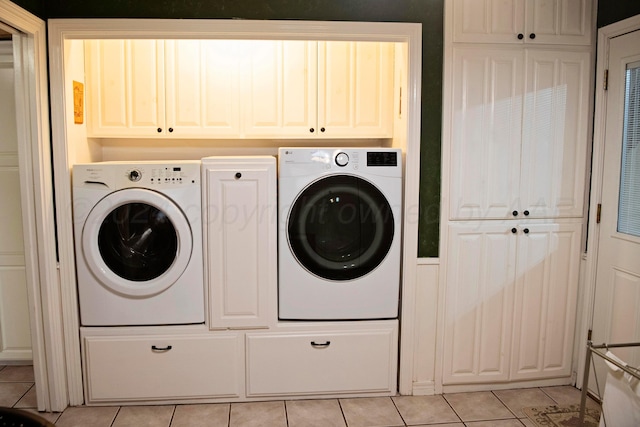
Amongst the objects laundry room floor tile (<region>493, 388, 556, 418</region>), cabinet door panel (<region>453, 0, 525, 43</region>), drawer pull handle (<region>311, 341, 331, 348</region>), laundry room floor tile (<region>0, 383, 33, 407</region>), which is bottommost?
laundry room floor tile (<region>0, 383, 33, 407</region>)

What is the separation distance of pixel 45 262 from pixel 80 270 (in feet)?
0.57

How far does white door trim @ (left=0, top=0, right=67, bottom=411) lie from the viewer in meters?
2.59

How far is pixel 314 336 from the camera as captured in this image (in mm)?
2918

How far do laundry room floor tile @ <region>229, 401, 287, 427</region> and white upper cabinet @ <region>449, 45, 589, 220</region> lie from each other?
1.45 m

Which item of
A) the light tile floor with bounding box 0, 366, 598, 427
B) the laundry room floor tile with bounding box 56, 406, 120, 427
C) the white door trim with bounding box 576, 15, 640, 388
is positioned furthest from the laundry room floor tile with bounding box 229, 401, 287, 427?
the white door trim with bounding box 576, 15, 640, 388

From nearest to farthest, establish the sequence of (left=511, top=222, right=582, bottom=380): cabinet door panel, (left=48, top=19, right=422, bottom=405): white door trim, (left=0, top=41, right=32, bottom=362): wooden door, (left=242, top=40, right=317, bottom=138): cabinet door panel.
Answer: (left=48, top=19, right=422, bottom=405): white door trim → (left=511, top=222, right=582, bottom=380): cabinet door panel → (left=242, top=40, right=317, bottom=138): cabinet door panel → (left=0, top=41, right=32, bottom=362): wooden door

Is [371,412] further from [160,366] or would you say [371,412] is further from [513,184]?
[513,184]

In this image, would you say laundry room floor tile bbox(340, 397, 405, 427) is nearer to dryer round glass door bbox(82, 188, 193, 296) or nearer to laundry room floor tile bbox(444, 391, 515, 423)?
laundry room floor tile bbox(444, 391, 515, 423)

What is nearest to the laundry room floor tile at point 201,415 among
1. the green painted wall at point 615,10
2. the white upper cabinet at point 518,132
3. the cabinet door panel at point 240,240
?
the cabinet door panel at point 240,240

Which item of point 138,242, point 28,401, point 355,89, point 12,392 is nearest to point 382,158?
point 355,89

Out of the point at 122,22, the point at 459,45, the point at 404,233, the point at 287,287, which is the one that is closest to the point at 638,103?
the point at 459,45

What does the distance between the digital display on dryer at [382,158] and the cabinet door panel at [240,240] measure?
1.74 ft

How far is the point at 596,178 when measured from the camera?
2961mm

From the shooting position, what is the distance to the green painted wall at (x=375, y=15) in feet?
8.87
